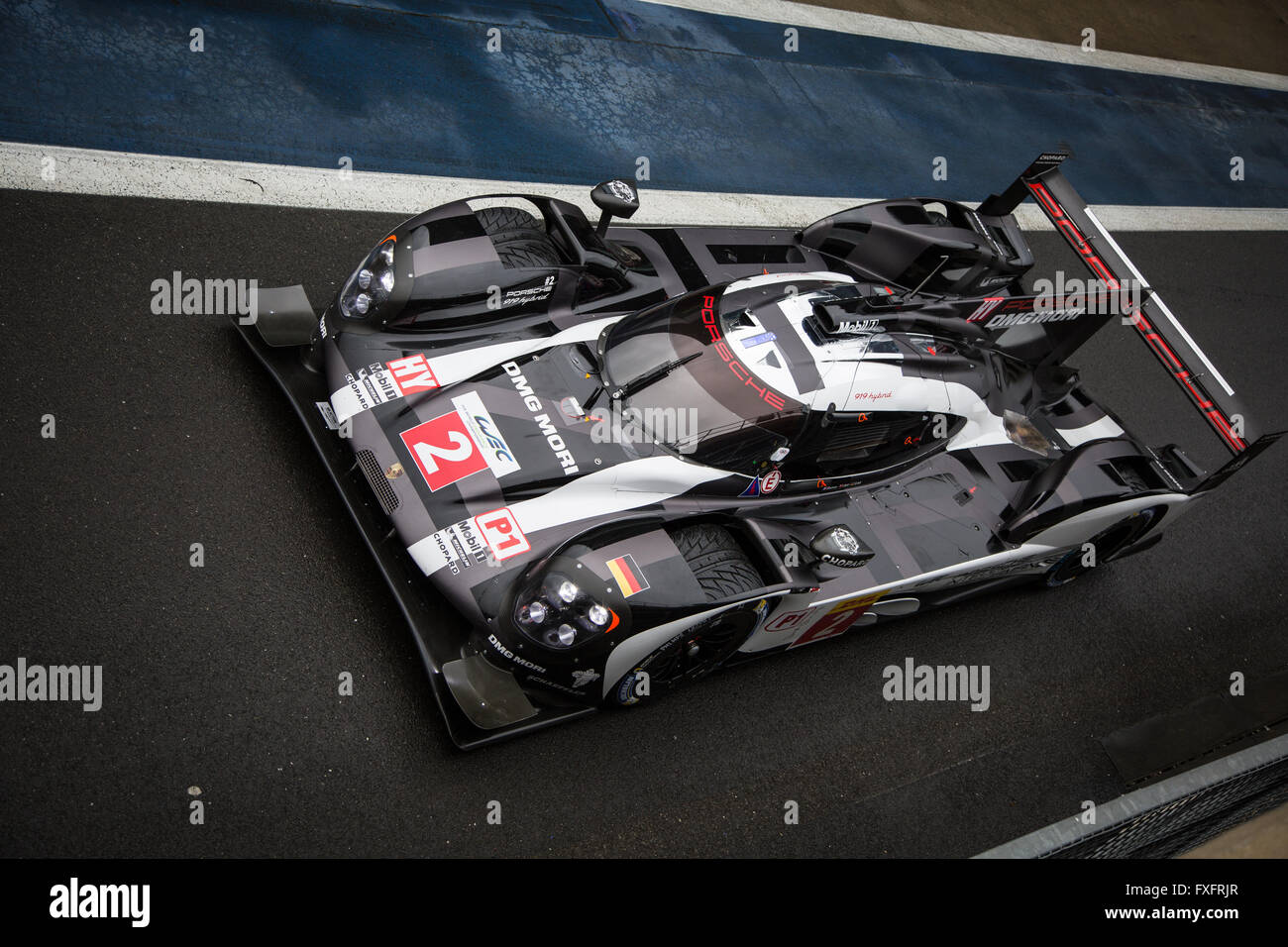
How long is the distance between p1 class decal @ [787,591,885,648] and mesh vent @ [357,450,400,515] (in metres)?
2.16

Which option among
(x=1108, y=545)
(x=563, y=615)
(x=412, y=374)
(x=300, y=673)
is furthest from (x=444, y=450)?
(x=1108, y=545)

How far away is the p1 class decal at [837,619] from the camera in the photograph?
501 centimetres

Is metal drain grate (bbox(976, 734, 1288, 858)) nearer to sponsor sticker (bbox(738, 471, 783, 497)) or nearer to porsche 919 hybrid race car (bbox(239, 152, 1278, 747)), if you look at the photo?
porsche 919 hybrid race car (bbox(239, 152, 1278, 747))

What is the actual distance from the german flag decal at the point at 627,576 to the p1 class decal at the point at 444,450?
830 mm

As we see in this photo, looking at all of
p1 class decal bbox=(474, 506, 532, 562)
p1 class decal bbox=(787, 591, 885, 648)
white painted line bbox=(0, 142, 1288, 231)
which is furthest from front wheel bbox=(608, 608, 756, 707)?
white painted line bbox=(0, 142, 1288, 231)

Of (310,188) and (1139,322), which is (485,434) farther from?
(1139,322)

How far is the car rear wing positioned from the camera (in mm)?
5328

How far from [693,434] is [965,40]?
27.3 ft

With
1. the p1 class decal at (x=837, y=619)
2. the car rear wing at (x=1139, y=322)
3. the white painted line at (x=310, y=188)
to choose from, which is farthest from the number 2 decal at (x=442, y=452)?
the car rear wing at (x=1139, y=322)

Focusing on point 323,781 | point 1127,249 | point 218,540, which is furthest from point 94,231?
point 1127,249

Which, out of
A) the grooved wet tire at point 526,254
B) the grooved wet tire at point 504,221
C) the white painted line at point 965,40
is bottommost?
the grooved wet tire at point 526,254

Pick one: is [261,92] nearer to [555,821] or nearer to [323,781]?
[323,781]

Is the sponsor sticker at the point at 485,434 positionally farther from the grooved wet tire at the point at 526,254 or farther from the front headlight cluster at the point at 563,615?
the grooved wet tire at the point at 526,254

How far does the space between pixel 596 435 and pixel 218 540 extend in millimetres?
1940
